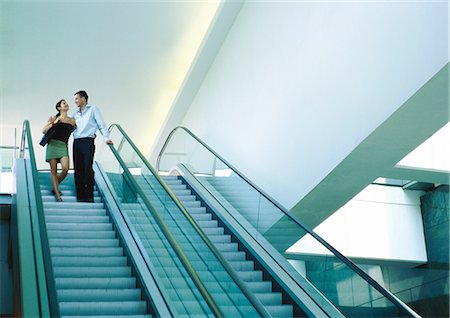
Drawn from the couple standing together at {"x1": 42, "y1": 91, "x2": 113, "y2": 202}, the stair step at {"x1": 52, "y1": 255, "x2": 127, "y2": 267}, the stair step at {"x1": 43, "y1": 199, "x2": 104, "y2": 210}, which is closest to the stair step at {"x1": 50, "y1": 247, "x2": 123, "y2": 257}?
the stair step at {"x1": 52, "y1": 255, "x2": 127, "y2": 267}

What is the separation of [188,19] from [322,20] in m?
5.45

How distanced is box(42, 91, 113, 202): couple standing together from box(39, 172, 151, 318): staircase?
26 cm

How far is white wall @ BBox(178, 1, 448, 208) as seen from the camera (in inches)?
241

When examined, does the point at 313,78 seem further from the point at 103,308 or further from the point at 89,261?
the point at 103,308

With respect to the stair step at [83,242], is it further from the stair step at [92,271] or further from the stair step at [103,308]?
the stair step at [103,308]

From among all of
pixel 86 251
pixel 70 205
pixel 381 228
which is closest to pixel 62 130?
pixel 70 205

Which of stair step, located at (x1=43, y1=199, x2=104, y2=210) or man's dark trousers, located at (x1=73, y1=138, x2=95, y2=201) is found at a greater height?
man's dark trousers, located at (x1=73, y1=138, x2=95, y2=201)

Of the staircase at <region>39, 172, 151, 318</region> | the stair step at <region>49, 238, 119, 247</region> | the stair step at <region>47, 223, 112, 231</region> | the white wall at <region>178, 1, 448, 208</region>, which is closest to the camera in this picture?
the staircase at <region>39, 172, 151, 318</region>

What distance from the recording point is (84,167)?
837 centimetres

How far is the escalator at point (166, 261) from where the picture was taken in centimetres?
503

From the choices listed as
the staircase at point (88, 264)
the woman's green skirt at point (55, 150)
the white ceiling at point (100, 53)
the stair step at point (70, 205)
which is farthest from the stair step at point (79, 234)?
the white ceiling at point (100, 53)

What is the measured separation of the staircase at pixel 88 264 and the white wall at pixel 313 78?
2737 mm

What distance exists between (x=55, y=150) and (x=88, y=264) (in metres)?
2.42

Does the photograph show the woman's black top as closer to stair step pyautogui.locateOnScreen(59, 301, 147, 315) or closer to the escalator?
the escalator
